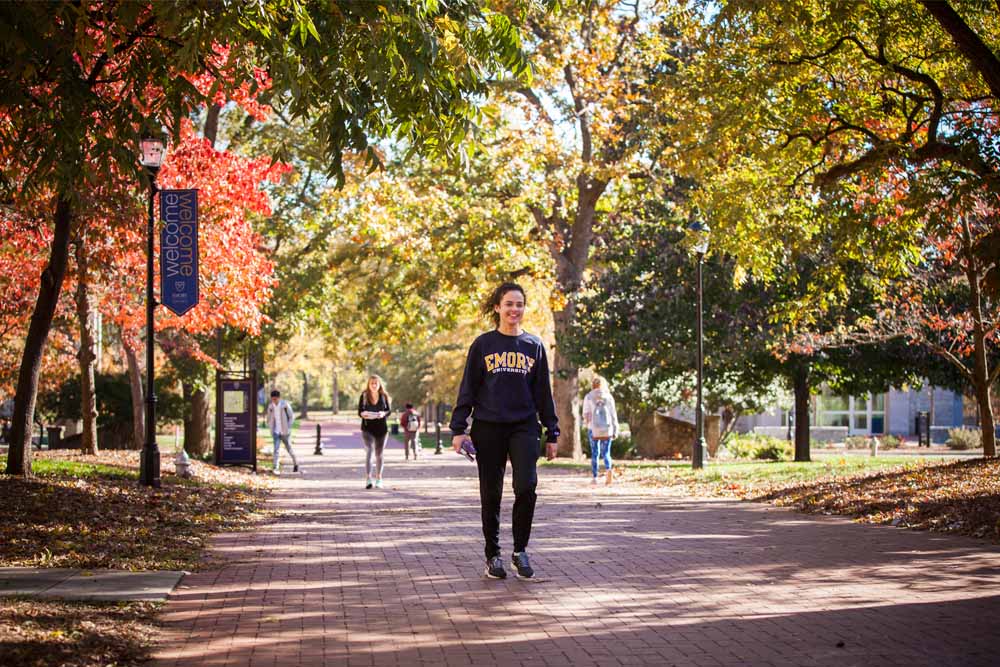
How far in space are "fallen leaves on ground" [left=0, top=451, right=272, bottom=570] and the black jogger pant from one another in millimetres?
2567

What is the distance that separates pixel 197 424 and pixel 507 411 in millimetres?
24680

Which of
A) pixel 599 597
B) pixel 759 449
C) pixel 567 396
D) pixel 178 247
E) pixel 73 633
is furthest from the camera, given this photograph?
pixel 759 449

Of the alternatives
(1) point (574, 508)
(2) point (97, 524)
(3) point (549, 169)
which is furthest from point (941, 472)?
(3) point (549, 169)

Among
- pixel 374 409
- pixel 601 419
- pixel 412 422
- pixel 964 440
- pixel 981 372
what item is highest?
pixel 981 372

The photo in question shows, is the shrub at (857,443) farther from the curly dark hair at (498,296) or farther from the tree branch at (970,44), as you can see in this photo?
the curly dark hair at (498,296)

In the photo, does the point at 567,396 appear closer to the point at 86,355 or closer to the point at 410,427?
the point at 410,427

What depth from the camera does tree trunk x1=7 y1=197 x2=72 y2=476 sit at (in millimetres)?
14422

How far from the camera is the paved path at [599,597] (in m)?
6.14

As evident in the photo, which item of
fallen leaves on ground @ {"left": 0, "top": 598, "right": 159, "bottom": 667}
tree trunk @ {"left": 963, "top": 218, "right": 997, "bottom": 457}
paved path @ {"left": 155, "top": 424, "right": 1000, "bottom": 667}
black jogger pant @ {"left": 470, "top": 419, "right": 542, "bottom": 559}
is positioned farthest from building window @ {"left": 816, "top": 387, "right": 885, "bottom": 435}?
fallen leaves on ground @ {"left": 0, "top": 598, "right": 159, "bottom": 667}

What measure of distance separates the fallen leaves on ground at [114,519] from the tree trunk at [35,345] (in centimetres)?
39

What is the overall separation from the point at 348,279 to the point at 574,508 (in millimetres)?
18766

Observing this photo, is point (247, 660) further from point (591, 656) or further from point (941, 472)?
point (941, 472)

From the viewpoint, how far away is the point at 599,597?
7.89 m

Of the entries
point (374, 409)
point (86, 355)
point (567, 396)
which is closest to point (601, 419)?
point (374, 409)
